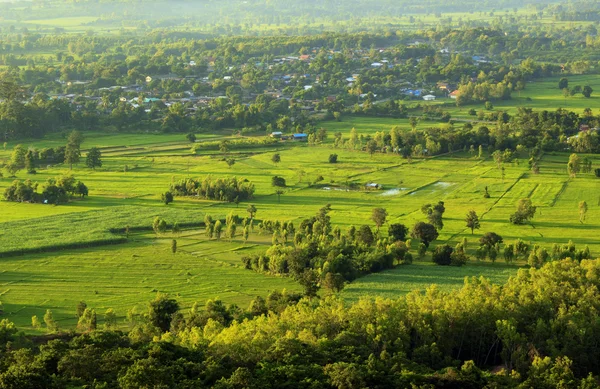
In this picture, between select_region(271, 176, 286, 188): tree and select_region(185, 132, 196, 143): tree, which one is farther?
select_region(185, 132, 196, 143): tree

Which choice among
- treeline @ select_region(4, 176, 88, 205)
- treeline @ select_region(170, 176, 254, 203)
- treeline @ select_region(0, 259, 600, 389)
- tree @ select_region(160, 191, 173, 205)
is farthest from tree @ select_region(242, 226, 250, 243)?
treeline @ select_region(4, 176, 88, 205)

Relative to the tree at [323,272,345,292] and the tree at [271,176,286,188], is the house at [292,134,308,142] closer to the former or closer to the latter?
the tree at [271,176,286,188]

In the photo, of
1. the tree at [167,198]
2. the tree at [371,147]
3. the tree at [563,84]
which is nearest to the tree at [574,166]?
the tree at [371,147]

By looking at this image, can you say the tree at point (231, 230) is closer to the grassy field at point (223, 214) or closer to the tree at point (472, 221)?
the grassy field at point (223, 214)

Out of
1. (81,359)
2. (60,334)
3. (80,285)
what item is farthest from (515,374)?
(80,285)

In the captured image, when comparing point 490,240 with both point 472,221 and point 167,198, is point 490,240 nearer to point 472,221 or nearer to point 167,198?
point 472,221

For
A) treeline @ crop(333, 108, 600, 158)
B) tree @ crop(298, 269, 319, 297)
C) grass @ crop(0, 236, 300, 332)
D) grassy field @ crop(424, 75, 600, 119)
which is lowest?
grass @ crop(0, 236, 300, 332)
